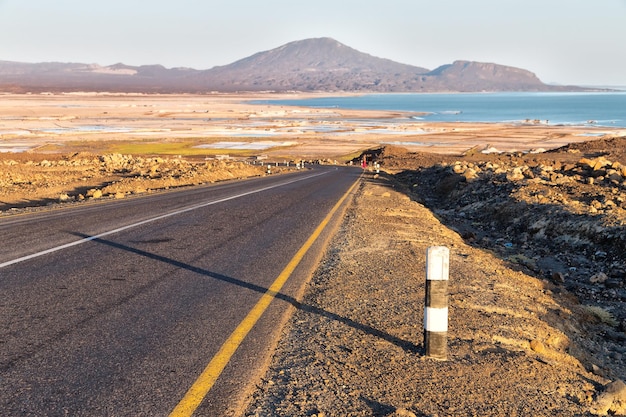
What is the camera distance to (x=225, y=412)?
4.49 m

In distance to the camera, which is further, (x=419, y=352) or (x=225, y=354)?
(x=419, y=352)

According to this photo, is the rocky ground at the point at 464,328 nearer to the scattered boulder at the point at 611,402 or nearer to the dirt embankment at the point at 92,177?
the scattered boulder at the point at 611,402

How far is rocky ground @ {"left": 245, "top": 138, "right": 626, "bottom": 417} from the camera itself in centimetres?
486

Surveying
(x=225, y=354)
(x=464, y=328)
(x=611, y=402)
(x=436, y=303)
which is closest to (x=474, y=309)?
(x=464, y=328)

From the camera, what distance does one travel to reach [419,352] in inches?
227

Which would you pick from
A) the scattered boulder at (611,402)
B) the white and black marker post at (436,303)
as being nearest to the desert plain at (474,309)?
the scattered boulder at (611,402)

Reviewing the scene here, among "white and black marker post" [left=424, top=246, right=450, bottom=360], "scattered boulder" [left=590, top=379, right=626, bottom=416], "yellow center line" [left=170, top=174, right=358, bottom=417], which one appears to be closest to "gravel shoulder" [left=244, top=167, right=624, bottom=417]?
"scattered boulder" [left=590, top=379, right=626, bottom=416]

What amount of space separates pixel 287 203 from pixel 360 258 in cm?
818

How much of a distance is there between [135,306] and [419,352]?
3.15 m

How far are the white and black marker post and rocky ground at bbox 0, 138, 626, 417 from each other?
0.42 ft

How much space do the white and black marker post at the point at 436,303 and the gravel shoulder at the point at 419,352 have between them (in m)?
0.12

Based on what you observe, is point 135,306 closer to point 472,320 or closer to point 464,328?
point 464,328

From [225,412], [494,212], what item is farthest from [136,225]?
[494,212]

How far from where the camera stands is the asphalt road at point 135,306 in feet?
15.8
